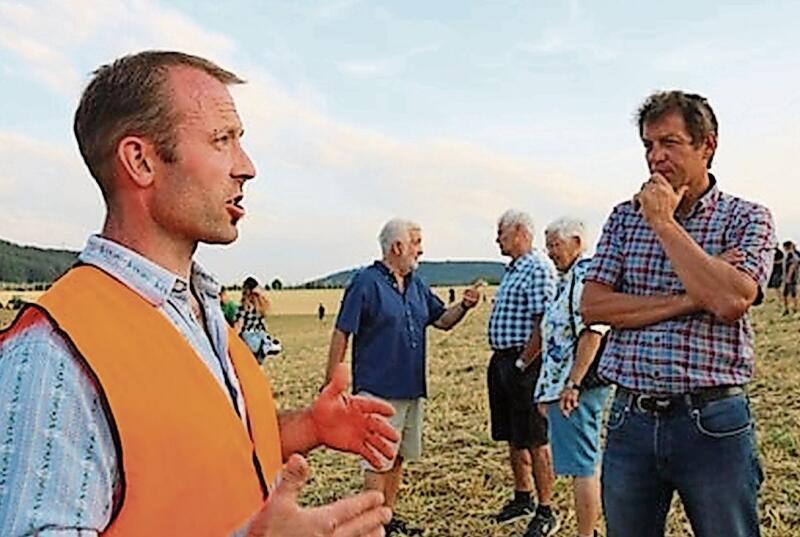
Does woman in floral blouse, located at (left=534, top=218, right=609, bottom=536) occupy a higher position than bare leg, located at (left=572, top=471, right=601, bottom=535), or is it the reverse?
woman in floral blouse, located at (left=534, top=218, right=609, bottom=536)

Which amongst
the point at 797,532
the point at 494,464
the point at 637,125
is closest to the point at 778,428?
the point at 494,464

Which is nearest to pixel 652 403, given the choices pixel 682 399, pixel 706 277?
pixel 682 399

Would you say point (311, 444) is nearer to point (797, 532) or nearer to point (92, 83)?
point (92, 83)

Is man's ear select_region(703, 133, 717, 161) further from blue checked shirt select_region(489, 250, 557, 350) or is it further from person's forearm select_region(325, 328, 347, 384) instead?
person's forearm select_region(325, 328, 347, 384)

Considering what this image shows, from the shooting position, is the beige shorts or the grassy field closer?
the grassy field

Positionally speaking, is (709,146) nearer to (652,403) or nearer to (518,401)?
(652,403)

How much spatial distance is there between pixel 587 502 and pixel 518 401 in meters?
1.11

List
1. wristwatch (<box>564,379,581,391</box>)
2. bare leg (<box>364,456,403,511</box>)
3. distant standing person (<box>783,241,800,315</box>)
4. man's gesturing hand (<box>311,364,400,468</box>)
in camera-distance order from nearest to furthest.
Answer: man's gesturing hand (<box>311,364,400,468</box>)
wristwatch (<box>564,379,581,391</box>)
bare leg (<box>364,456,403,511</box>)
distant standing person (<box>783,241,800,315</box>)

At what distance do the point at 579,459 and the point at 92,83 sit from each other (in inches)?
178

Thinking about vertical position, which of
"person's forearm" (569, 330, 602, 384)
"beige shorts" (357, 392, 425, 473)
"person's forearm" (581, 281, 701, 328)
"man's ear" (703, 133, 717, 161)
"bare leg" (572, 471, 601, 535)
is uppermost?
"man's ear" (703, 133, 717, 161)

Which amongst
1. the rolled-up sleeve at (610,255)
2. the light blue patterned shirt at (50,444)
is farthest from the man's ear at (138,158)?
the rolled-up sleeve at (610,255)

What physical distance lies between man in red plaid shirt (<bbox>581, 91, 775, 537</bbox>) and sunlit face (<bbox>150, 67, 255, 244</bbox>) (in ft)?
6.14

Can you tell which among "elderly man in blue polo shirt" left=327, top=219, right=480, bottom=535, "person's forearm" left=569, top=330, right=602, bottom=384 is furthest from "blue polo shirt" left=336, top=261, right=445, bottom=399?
"person's forearm" left=569, top=330, right=602, bottom=384

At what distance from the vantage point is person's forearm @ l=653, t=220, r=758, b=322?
11.2 feet
